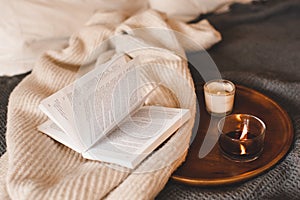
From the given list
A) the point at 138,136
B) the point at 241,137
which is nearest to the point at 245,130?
the point at 241,137

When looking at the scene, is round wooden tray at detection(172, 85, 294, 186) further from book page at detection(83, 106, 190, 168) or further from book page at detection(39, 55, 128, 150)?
book page at detection(39, 55, 128, 150)

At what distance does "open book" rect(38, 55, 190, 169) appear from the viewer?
2.37 feet

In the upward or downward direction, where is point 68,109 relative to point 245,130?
upward

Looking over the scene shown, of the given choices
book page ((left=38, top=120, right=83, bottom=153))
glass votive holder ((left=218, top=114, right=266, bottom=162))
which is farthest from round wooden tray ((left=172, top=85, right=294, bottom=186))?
book page ((left=38, top=120, right=83, bottom=153))

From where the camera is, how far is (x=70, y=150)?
30.6 inches

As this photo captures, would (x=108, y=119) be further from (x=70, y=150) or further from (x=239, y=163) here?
(x=239, y=163)

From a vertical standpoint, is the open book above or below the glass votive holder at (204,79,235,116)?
above

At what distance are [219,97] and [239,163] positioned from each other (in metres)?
0.15

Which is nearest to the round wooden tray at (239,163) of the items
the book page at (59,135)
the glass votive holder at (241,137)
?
the glass votive holder at (241,137)

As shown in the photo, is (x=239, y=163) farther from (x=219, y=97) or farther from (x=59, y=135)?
(x=59, y=135)

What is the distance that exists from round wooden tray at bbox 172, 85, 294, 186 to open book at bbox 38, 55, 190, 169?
0.21 ft

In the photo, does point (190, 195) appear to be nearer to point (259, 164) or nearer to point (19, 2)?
point (259, 164)

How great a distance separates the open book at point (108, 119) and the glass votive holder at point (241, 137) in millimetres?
81

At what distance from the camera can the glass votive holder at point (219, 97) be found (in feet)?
2.71
